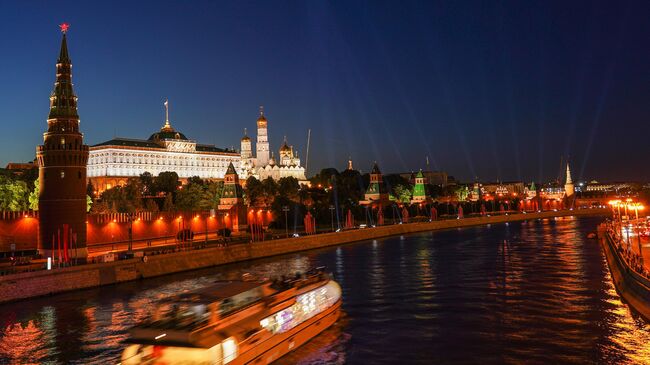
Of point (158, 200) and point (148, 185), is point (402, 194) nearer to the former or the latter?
point (148, 185)

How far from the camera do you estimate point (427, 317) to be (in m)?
32.5

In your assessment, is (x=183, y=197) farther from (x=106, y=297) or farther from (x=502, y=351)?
(x=502, y=351)

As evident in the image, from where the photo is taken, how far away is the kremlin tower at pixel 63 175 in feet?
176

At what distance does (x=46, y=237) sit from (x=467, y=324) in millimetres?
38745

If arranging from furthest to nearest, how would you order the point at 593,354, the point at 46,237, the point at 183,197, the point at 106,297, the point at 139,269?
the point at 183,197, the point at 46,237, the point at 139,269, the point at 106,297, the point at 593,354

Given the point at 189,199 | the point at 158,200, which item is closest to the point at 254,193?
the point at 189,199

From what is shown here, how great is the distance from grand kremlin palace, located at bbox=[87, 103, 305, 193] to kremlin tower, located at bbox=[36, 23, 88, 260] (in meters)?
109

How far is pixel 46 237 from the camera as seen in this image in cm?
5347

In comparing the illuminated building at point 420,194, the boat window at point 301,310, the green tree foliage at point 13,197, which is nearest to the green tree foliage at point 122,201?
the green tree foliage at point 13,197

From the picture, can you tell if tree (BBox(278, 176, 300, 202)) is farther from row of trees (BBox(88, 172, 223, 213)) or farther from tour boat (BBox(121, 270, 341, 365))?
tour boat (BBox(121, 270, 341, 365))

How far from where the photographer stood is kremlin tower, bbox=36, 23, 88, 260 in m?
53.6

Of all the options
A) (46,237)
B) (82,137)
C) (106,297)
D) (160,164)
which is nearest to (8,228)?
(46,237)

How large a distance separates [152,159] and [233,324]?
164804 millimetres

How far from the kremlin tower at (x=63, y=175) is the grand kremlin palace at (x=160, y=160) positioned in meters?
109
